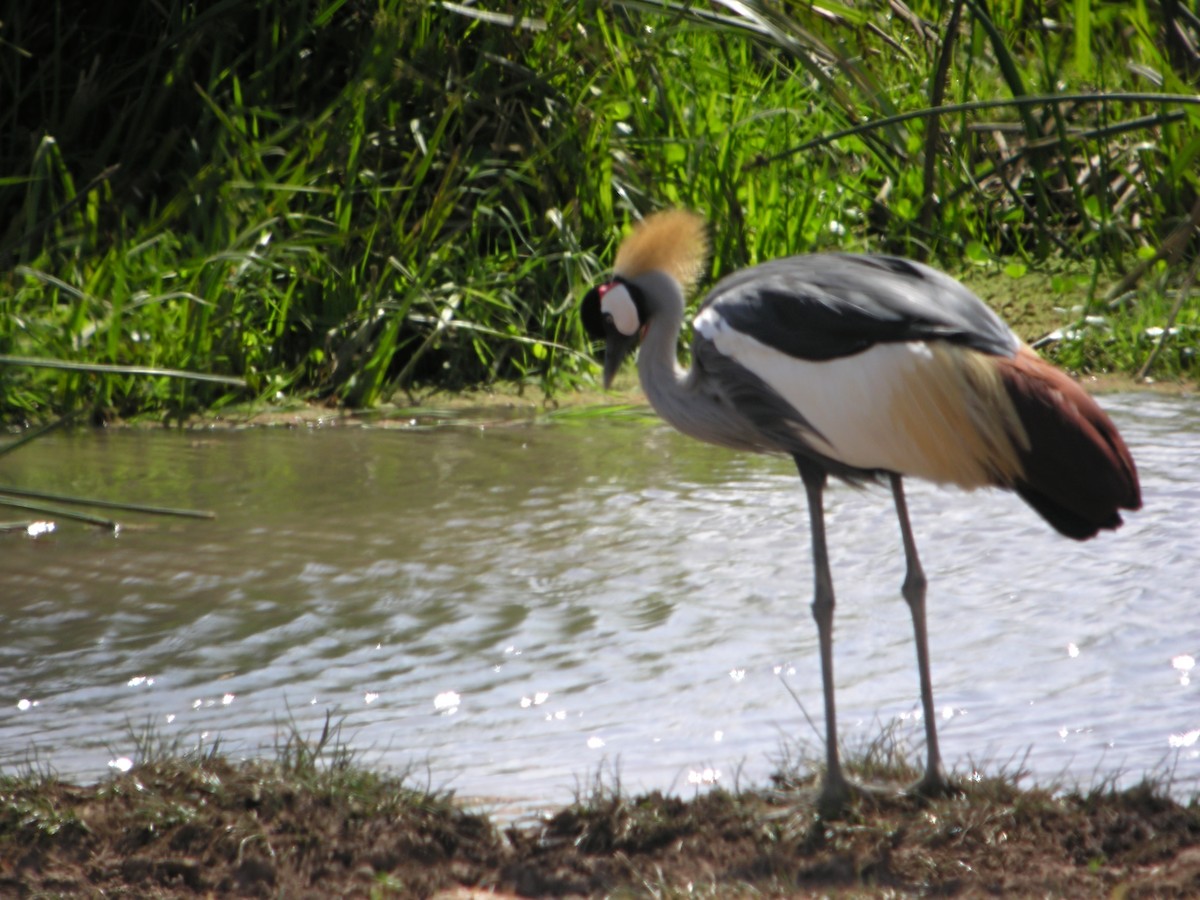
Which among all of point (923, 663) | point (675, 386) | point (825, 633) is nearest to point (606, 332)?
point (675, 386)

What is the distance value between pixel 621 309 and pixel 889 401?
0.92 meters

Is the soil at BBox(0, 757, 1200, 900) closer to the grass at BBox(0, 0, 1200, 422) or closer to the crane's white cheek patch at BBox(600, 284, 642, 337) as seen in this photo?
the crane's white cheek patch at BBox(600, 284, 642, 337)

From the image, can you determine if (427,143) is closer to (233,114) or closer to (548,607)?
(233,114)

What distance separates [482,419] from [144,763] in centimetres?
377

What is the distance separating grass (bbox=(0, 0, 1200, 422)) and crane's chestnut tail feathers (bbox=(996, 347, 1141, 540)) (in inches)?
136

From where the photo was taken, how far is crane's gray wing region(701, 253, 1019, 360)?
3.25 meters

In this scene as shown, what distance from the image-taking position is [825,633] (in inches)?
132

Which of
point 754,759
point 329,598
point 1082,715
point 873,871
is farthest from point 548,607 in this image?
point 873,871

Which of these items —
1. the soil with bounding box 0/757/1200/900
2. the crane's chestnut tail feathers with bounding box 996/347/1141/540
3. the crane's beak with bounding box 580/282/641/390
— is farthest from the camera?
the crane's beak with bounding box 580/282/641/390

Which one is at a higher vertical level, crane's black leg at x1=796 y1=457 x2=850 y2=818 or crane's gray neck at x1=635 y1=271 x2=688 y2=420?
crane's gray neck at x1=635 y1=271 x2=688 y2=420

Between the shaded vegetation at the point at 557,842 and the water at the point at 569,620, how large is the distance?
0.23 m

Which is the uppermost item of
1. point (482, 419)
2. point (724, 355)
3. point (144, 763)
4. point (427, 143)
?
point (427, 143)

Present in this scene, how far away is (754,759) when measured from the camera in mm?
3346

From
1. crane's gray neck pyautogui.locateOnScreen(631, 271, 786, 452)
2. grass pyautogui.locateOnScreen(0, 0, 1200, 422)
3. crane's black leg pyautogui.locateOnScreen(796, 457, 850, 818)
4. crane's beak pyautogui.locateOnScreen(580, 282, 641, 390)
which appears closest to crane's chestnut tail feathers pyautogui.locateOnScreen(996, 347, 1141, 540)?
crane's black leg pyautogui.locateOnScreen(796, 457, 850, 818)
